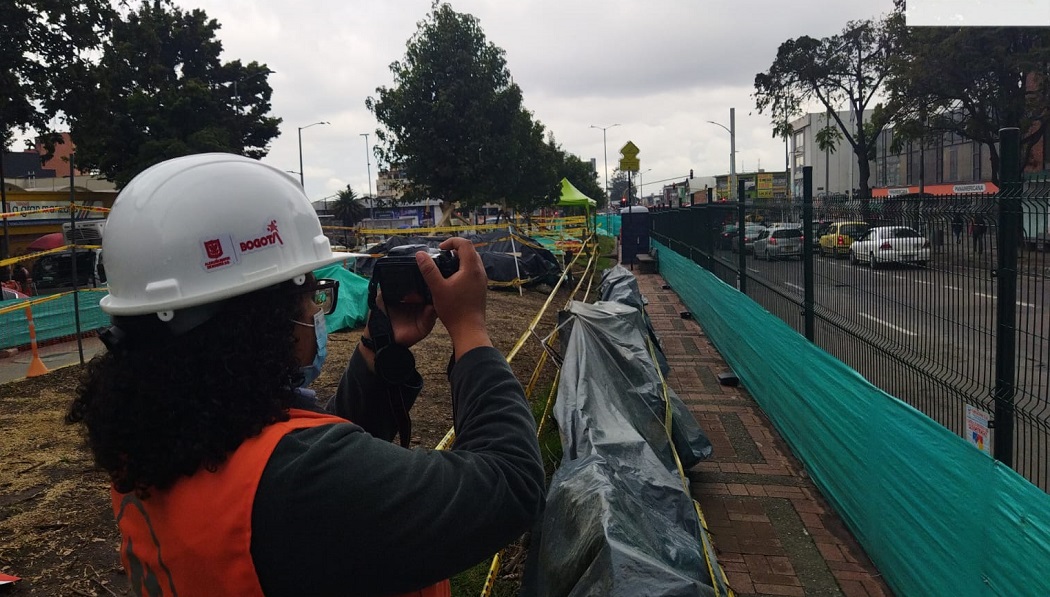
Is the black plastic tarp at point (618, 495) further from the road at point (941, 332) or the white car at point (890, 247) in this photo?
the white car at point (890, 247)

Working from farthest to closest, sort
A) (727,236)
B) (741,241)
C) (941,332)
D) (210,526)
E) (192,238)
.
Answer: (727,236), (741,241), (941,332), (192,238), (210,526)

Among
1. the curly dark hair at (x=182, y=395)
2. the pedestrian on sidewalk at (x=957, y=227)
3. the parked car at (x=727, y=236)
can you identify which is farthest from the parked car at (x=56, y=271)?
the curly dark hair at (x=182, y=395)

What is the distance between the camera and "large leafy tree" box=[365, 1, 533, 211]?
933 inches

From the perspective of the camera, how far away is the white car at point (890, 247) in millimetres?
3891

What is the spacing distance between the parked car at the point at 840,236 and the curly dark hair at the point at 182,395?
4262 mm

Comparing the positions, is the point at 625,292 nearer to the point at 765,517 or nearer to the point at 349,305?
the point at 349,305

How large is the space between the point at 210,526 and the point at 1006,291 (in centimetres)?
315

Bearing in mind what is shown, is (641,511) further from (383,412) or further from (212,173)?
(212,173)

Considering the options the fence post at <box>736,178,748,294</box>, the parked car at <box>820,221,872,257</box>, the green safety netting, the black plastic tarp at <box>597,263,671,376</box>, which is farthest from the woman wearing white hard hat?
the green safety netting

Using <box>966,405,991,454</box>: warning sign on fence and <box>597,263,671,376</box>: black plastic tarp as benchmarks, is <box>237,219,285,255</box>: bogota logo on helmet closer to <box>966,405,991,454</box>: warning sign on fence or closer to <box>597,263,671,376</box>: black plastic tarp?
<box>966,405,991,454</box>: warning sign on fence

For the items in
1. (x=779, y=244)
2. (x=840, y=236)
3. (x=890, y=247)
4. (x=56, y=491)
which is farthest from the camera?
(x=779, y=244)

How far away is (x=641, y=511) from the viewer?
3002mm

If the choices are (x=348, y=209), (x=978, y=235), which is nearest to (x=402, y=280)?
(x=978, y=235)

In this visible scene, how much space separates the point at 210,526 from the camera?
3.65ft
